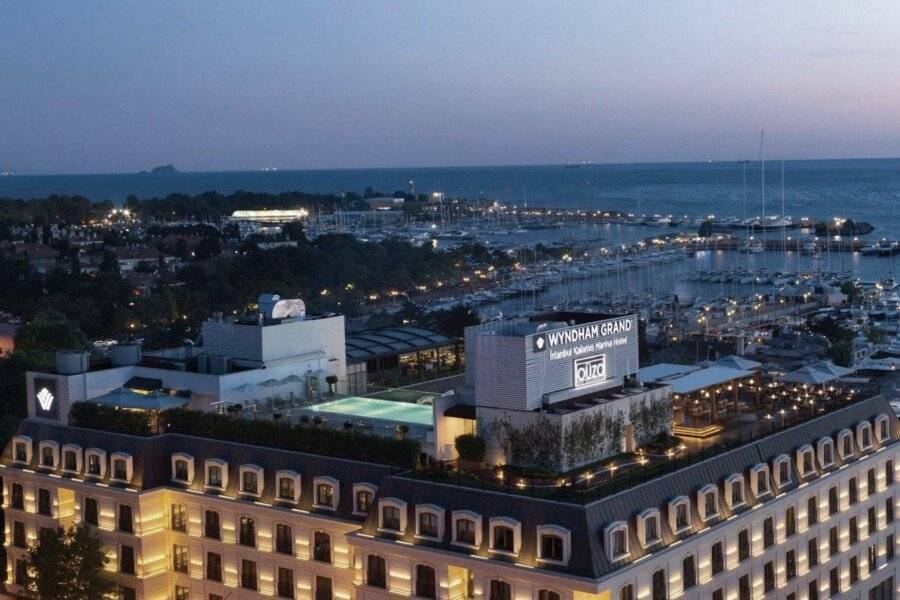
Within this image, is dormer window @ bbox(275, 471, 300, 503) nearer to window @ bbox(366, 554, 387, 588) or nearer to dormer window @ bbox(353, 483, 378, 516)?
dormer window @ bbox(353, 483, 378, 516)

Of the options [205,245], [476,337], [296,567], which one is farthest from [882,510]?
[205,245]

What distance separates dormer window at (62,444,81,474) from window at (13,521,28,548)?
7.80 feet

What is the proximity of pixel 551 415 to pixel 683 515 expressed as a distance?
11.2 ft

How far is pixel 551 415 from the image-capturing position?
24.6 metres

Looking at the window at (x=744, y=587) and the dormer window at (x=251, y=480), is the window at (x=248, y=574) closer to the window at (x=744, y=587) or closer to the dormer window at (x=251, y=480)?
the dormer window at (x=251, y=480)

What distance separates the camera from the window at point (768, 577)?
25047 millimetres

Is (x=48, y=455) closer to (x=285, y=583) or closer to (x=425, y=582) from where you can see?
(x=285, y=583)

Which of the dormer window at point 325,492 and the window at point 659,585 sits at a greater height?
the dormer window at point 325,492

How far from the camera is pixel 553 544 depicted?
68.9ft

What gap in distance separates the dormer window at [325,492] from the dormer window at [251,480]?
63.2 inches

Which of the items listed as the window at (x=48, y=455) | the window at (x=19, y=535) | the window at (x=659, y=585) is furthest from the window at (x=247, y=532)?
the window at (x=659, y=585)

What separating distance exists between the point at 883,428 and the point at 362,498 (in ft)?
44.8

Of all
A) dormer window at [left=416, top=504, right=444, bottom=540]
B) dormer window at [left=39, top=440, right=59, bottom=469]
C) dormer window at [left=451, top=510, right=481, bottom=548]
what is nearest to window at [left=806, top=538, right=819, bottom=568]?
dormer window at [left=451, top=510, right=481, bottom=548]

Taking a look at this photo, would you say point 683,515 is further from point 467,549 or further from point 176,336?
point 176,336
